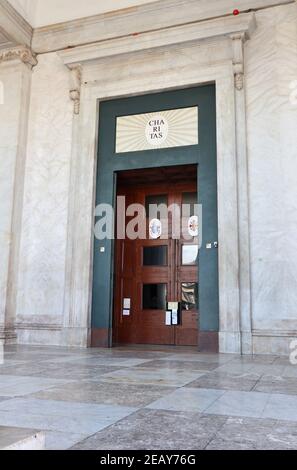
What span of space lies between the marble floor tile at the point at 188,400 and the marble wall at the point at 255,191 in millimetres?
4013

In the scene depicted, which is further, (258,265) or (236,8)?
(236,8)

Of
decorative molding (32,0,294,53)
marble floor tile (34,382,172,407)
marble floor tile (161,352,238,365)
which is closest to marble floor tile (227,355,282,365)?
marble floor tile (161,352,238,365)

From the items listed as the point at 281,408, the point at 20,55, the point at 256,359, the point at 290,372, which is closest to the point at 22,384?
the point at 281,408

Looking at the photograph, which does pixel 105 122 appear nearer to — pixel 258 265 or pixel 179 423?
pixel 258 265

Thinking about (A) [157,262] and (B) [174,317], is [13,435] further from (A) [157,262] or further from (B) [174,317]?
(A) [157,262]

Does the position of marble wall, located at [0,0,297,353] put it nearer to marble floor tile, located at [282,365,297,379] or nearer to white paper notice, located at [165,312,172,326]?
marble floor tile, located at [282,365,297,379]

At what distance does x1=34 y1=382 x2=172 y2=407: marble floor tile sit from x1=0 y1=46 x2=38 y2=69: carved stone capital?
26.3 feet

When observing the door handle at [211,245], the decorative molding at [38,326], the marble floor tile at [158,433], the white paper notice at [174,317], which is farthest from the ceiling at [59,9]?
the marble floor tile at [158,433]

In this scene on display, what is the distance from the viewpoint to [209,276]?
310 inches

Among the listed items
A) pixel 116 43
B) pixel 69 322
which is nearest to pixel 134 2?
pixel 116 43

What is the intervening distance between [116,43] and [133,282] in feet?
16.1

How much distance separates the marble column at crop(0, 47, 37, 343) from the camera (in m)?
8.88

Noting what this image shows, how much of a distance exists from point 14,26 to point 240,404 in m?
8.96

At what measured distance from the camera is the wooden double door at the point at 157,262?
9172mm
